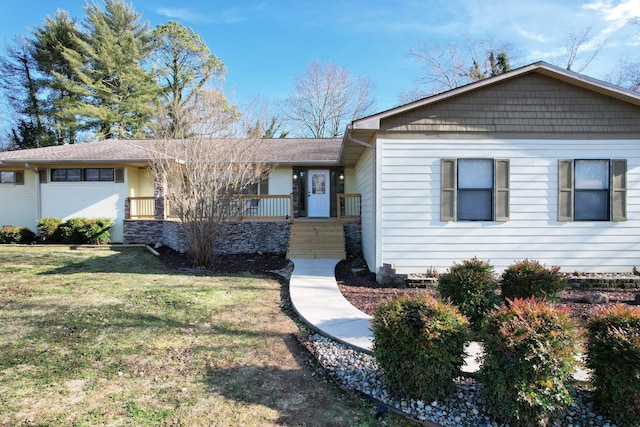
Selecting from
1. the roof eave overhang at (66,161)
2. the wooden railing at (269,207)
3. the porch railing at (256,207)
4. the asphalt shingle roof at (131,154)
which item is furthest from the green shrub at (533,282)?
the roof eave overhang at (66,161)

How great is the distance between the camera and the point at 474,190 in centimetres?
694

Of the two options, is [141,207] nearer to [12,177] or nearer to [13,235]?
[13,235]

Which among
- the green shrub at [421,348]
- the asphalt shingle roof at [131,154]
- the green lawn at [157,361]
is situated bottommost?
the green lawn at [157,361]

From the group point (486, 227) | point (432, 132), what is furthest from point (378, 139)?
point (486, 227)

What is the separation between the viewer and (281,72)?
23.4 meters

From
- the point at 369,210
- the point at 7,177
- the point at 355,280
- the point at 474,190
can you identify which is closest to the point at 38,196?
the point at 7,177

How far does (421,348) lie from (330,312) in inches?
99.0

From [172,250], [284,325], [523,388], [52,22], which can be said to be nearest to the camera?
[523,388]

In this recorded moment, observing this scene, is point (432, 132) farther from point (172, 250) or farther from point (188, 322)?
point (172, 250)

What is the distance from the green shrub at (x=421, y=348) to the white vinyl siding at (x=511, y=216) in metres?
4.23

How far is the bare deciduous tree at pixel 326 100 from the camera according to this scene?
81.7ft

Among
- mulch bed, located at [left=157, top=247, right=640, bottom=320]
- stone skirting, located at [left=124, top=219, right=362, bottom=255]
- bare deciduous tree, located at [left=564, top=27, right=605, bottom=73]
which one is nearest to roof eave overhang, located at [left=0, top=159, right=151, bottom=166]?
stone skirting, located at [left=124, top=219, right=362, bottom=255]

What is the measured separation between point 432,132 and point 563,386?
215 inches

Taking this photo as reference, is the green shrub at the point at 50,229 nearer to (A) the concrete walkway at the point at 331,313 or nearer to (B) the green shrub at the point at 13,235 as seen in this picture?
(B) the green shrub at the point at 13,235
